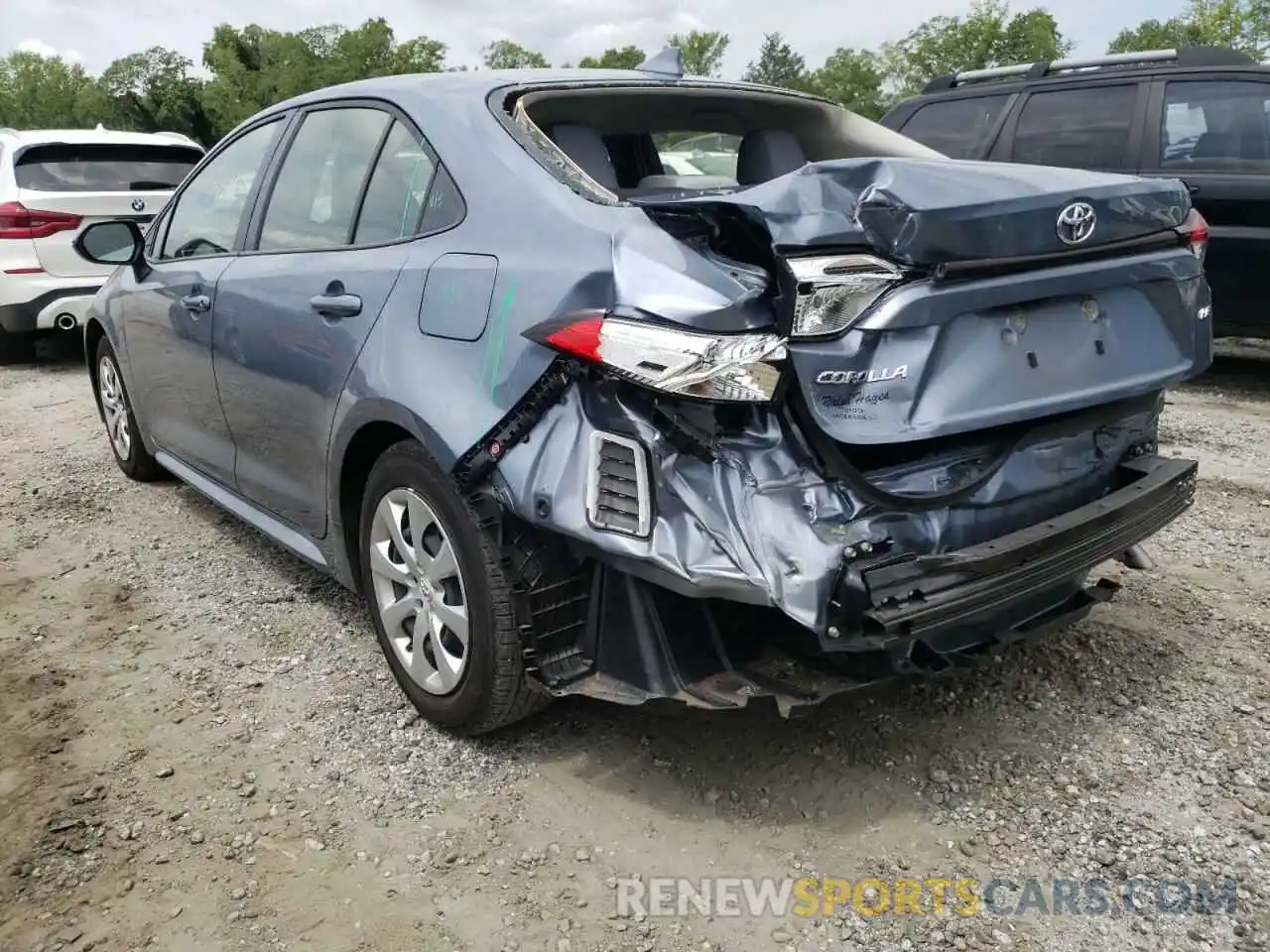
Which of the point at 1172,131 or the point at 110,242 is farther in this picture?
the point at 1172,131

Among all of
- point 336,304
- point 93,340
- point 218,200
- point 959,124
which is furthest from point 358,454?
point 959,124

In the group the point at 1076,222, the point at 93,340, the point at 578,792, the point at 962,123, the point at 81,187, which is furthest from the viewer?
the point at 81,187

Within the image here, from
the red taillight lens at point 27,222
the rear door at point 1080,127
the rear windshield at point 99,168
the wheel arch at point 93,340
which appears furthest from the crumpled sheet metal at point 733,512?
the rear windshield at point 99,168

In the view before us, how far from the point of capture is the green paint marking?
2275 mm

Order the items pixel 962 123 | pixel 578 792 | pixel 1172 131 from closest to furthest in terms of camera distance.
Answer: pixel 578 792 < pixel 1172 131 < pixel 962 123

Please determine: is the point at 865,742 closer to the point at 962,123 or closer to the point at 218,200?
the point at 218,200

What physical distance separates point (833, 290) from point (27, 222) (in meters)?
7.48

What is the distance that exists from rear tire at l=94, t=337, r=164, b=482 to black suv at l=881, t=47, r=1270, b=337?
5.42 metres

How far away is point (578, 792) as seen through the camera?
8.32 ft

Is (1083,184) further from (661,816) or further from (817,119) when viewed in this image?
(661,816)

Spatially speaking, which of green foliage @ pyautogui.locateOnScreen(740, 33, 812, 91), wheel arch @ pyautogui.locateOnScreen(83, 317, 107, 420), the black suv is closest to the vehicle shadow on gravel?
wheel arch @ pyautogui.locateOnScreen(83, 317, 107, 420)

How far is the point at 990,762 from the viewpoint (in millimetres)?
2562

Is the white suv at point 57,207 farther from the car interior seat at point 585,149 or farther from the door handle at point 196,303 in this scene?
the car interior seat at point 585,149

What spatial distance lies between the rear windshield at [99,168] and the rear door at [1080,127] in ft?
20.4
